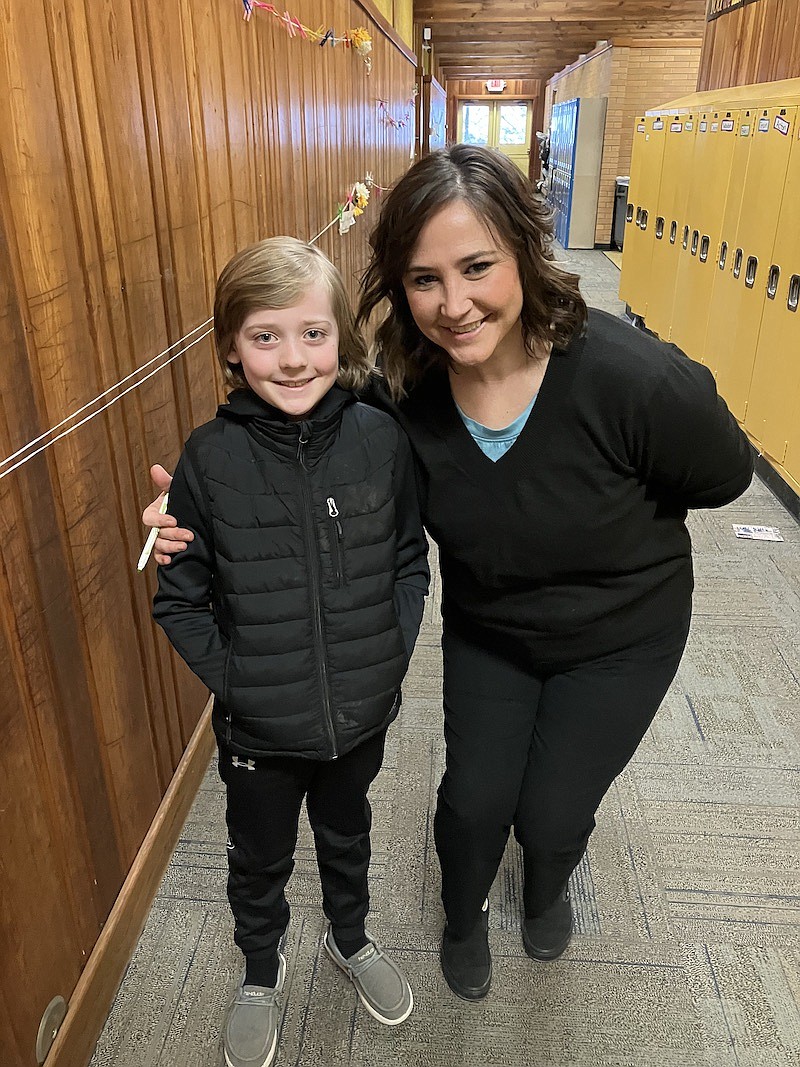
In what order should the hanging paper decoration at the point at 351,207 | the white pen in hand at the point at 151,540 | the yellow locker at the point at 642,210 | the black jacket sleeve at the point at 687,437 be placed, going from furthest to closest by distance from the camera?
the yellow locker at the point at 642,210 < the hanging paper decoration at the point at 351,207 < the black jacket sleeve at the point at 687,437 < the white pen in hand at the point at 151,540

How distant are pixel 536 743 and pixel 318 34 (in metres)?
3.01

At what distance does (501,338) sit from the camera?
1299 millimetres

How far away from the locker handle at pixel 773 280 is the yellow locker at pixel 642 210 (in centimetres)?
251

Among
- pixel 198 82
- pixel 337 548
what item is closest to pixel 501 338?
pixel 337 548

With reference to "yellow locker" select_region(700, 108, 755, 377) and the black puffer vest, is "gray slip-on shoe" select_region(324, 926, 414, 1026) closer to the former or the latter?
the black puffer vest

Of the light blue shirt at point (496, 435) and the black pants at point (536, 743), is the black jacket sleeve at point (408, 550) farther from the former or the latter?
the black pants at point (536, 743)

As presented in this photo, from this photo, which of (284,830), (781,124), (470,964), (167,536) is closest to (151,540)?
(167,536)

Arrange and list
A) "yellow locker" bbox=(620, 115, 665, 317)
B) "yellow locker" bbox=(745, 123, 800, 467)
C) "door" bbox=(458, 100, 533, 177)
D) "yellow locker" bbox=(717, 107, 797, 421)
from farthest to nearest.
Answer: "door" bbox=(458, 100, 533, 177)
"yellow locker" bbox=(620, 115, 665, 317)
"yellow locker" bbox=(717, 107, 797, 421)
"yellow locker" bbox=(745, 123, 800, 467)

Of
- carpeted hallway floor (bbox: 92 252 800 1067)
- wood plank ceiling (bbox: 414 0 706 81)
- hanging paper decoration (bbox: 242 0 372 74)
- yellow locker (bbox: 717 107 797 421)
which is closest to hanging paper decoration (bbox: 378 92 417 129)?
hanging paper decoration (bbox: 242 0 372 74)

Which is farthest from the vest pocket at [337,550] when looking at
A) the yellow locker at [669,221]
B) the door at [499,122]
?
the door at [499,122]

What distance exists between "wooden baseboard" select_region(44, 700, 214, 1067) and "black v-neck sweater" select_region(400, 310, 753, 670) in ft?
2.90

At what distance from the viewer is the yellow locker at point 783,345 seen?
3.46m

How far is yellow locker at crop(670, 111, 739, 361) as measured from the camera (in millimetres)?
4438

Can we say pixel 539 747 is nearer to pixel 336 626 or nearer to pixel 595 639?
pixel 595 639
